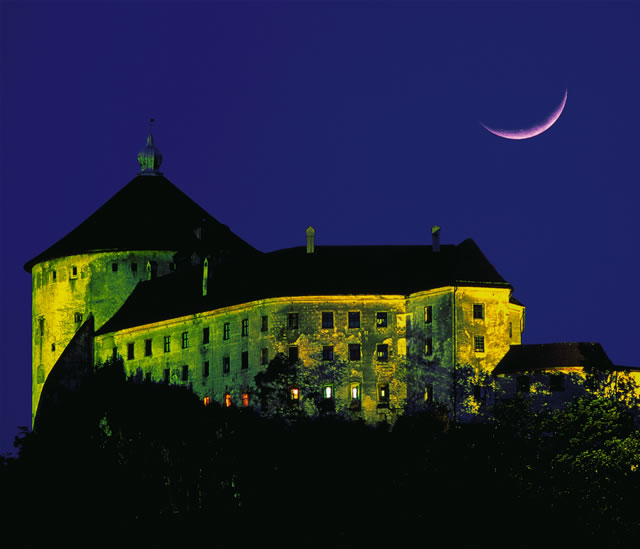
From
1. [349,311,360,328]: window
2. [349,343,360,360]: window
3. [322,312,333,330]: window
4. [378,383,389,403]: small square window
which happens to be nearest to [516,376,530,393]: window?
[378,383,389,403]: small square window

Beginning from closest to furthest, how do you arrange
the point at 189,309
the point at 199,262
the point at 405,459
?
the point at 405,459 → the point at 189,309 → the point at 199,262

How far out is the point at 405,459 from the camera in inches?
3952

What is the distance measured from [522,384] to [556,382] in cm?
179

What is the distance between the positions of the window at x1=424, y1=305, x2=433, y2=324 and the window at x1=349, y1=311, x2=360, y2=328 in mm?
4508

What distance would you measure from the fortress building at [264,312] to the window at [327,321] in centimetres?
6

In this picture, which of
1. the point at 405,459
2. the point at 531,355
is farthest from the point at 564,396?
the point at 405,459

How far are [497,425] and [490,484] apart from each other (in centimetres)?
881

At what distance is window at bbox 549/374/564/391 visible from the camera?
104m

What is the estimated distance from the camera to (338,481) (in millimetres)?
97000

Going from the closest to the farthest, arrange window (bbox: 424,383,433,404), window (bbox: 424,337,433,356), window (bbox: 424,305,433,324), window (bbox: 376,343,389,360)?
window (bbox: 424,383,433,404) < window (bbox: 424,337,433,356) < window (bbox: 424,305,433,324) < window (bbox: 376,343,389,360)

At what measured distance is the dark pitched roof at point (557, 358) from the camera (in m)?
104

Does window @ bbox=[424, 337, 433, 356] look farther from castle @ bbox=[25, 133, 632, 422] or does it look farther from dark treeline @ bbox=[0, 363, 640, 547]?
dark treeline @ bbox=[0, 363, 640, 547]

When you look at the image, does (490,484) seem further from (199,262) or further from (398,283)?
(199,262)

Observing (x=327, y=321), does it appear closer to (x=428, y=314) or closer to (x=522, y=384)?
(x=428, y=314)
